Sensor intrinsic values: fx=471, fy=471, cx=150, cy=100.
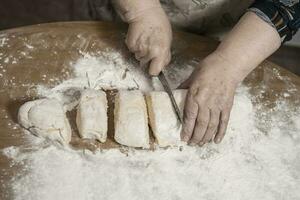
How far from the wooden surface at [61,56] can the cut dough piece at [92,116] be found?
0.12 ft

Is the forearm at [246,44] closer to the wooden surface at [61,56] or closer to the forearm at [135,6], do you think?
the wooden surface at [61,56]

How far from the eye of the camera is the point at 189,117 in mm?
1182

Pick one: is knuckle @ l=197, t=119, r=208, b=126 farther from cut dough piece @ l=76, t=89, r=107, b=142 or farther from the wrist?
cut dough piece @ l=76, t=89, r=107, b=142

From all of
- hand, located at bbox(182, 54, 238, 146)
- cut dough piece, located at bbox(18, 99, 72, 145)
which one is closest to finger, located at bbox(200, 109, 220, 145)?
hand, located at bbox(182, 54, 238, 146)

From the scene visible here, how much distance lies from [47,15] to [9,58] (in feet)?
3.60

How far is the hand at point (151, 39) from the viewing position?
4.19ft

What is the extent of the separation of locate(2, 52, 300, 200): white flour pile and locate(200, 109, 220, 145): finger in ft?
0.13

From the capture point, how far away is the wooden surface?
1.28 metres

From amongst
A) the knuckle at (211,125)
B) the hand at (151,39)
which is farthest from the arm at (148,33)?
the knuckle at (211,125)

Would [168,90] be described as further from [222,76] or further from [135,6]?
[135,6]

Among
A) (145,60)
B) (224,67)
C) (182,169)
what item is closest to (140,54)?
(145,60)

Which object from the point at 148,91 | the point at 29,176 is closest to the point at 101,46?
the point at 148,91

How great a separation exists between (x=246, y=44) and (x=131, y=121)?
0.36 m

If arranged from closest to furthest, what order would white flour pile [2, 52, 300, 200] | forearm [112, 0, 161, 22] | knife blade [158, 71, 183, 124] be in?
white flour pile [2, 52, 300, 200], knife blade [158, 71, 183, 124], forearm [112, 0, 161, 22]
